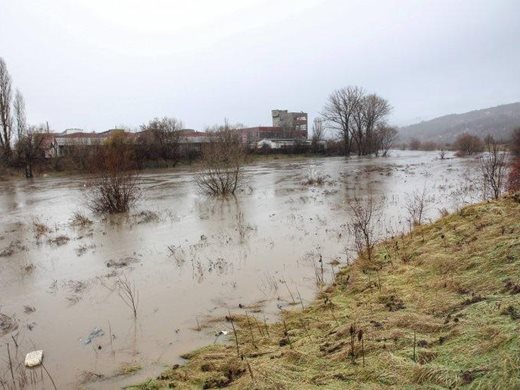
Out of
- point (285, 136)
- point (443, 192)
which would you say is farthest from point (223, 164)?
point (285, 136)

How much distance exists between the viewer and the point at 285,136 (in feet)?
328

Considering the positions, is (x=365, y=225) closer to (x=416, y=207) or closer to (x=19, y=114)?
(x=416, y=207)

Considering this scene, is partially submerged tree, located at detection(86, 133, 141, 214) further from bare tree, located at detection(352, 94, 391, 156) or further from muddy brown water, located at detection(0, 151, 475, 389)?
bare tree, located at detection(352, 94, 391, 156)

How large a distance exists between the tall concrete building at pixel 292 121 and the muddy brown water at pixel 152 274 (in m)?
85.4

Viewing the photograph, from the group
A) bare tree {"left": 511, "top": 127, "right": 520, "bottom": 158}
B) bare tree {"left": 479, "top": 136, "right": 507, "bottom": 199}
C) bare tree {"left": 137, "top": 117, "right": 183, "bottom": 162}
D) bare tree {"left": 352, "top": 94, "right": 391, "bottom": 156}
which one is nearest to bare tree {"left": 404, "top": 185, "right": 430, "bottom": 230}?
bare tree {"left": 479, "top": 136, "right": 507, "bottom": 199}

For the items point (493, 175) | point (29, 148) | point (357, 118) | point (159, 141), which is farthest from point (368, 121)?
point (493, 175)

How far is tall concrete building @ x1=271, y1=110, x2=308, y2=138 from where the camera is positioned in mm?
103312

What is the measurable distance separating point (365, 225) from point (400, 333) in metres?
5.13

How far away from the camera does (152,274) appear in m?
9.52

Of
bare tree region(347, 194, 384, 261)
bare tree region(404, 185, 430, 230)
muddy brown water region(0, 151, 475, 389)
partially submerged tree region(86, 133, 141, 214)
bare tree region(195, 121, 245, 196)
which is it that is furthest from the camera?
bare tree region(195, 121, 245, 196)

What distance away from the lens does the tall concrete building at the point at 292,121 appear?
103m

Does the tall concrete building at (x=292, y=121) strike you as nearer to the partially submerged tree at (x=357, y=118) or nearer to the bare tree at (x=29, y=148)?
the partially submerged tree at (x=357, y=118)

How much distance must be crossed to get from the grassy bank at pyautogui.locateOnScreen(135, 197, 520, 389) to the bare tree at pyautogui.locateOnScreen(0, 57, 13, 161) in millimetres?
53095

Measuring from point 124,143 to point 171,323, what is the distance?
170 feet
